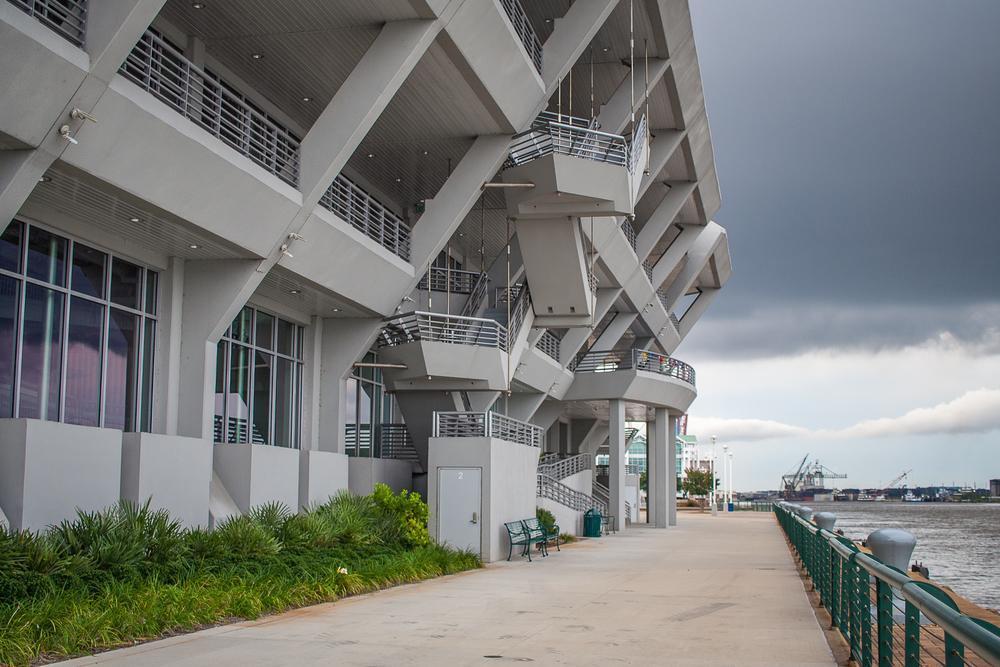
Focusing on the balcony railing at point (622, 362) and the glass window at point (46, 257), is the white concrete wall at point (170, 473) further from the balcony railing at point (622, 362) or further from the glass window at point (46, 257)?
the balcony railing at point (622, 362)

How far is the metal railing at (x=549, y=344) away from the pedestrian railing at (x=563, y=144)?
1150 centimetres

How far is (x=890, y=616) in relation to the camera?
792 centimetres

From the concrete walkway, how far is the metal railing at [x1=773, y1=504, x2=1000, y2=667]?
57 cm

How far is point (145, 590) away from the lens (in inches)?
500

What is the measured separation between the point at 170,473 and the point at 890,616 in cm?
1279

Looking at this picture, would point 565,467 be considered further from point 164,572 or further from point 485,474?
point 164,572

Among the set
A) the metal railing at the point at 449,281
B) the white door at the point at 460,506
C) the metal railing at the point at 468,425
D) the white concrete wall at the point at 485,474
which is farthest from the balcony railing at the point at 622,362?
the white door at the point at 460,506

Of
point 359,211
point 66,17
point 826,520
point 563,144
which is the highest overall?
point 563,144

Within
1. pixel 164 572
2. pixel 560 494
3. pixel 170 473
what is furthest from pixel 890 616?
pixel 560 494

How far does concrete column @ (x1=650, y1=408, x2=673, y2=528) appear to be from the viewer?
48.0 metres

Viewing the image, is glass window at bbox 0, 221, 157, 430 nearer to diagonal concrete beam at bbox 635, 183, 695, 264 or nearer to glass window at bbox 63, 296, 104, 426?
glass window at bbox 63, 296, 104, 426

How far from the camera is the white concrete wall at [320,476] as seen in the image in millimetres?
23016

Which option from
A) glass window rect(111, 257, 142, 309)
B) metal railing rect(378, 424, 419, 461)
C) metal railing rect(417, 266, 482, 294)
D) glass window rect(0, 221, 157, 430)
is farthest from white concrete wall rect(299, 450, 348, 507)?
metal railing rect(417, 266, 482, 294)

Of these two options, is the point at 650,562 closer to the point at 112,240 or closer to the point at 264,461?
the point at 264,461
